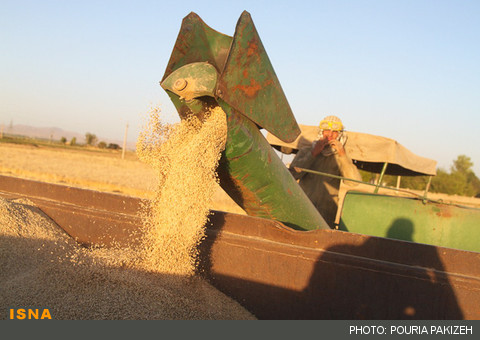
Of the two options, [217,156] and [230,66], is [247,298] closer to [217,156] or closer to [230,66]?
[217,156]

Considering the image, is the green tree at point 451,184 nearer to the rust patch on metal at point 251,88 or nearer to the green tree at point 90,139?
the rust patch on metal at point 251,88

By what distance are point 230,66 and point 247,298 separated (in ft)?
4.98

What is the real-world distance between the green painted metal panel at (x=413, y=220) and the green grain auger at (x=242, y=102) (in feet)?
4.11

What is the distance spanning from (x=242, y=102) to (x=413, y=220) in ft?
8.10

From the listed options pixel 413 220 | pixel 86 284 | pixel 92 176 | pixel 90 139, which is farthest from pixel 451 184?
pixel 90 139

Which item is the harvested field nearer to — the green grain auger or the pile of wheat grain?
the green grain auger

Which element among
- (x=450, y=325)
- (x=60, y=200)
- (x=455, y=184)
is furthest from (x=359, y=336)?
(x=455, y=184)

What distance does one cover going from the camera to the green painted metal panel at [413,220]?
396 cm

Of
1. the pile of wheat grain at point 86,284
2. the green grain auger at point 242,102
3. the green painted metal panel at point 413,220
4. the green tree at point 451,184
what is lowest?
the pile of wheat grain at point 86,284

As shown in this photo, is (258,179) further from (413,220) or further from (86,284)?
(413,220)

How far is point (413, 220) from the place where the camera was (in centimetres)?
407

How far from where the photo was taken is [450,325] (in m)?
2.34

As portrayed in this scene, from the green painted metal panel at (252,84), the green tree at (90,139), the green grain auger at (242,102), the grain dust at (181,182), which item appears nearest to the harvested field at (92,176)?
the grain dust at (181,182)

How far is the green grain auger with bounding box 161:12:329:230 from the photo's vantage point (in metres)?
2.47
